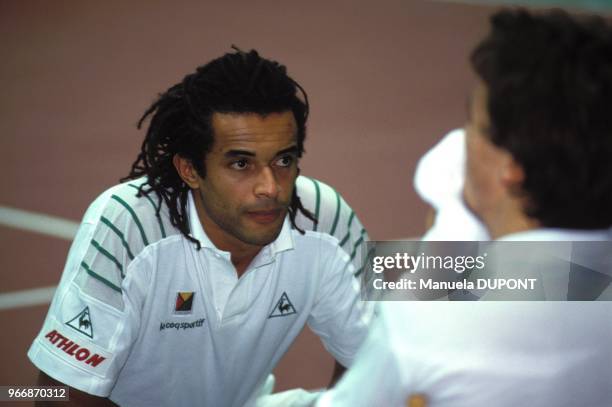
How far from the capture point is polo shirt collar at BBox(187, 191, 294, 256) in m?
2.43

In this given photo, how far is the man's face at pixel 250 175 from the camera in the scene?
7.69ft

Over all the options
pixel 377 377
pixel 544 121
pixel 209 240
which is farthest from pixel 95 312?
pixel 544 121

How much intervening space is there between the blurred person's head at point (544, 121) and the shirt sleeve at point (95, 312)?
1114 mm

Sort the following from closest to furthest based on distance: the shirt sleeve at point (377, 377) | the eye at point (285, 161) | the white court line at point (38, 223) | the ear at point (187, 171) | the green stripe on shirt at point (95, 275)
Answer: the shirt sleeve at point (377, 377) → the green stripe on shirt at point (95, 275) → the eye at point (285, 161) → the ear at point (187, 171) → the white court line at point (38, 223)

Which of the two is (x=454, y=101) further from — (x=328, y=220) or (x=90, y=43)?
(x=328, y=220)

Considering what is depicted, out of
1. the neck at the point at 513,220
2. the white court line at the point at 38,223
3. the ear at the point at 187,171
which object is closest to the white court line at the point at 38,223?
the white court line at the point at 38,223

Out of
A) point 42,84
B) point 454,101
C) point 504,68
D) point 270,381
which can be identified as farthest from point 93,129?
point 504,68

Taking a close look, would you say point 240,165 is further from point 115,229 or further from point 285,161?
point 115,229

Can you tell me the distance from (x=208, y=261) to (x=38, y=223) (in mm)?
1977

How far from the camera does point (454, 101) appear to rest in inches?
212

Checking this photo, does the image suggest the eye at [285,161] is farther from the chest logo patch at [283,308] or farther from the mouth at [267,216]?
the chest logo patch at [283,308]

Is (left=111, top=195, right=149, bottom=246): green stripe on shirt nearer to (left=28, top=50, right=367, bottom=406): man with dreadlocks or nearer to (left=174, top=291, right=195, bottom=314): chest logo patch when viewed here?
(left=28, top=50, right=367, bottom=406): man with dreadlocks

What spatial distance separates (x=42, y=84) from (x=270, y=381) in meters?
3.18

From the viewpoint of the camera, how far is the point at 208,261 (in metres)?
2.45
